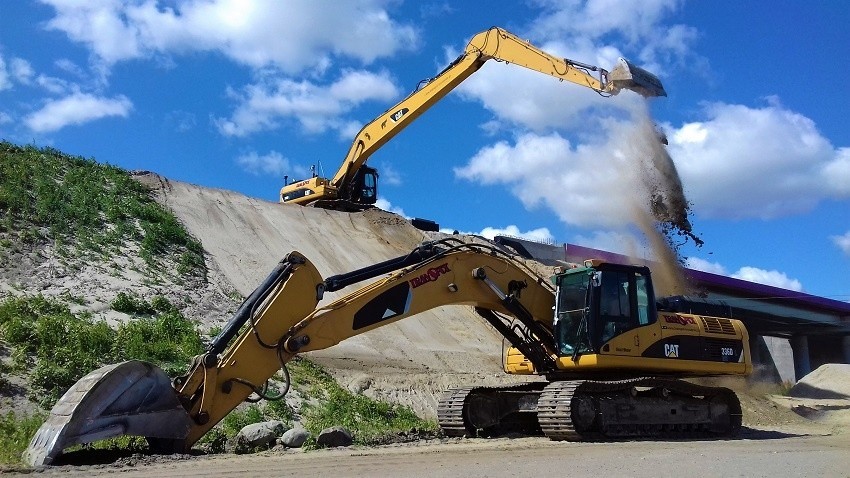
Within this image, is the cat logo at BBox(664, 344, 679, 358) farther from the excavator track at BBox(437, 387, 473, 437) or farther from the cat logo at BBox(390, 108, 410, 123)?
the cat logo at BBox(390, 108, 410, 123)

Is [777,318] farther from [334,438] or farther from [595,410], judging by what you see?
[334,438]

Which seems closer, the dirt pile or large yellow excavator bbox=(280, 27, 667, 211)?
large yellow excavator bbox=(280, 27, 667, 211)

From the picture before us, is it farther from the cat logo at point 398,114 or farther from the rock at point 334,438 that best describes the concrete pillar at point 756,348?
the rock at point 334,438

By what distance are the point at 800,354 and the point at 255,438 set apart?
4124cm

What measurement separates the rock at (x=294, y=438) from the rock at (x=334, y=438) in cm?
23

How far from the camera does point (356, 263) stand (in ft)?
90.9

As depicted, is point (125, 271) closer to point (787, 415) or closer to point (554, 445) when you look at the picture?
point (554, 445)

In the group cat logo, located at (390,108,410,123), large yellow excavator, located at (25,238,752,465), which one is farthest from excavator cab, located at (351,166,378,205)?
large yellow excavator, located at (25,238,752,465)

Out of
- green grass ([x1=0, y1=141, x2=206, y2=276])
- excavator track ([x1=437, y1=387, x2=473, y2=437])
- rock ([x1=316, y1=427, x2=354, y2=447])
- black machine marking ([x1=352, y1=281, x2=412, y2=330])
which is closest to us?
black machine marking ([x1=352, y1=281, x2=412, y2=330])

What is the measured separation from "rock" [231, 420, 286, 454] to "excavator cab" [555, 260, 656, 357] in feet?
16.7

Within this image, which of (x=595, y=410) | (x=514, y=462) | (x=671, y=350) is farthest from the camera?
(x=671, y=350)

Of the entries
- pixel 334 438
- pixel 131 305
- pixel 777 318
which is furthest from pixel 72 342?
pixel 777 318

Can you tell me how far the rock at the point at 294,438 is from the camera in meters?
11.5

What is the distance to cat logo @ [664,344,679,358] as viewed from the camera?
1416 centimetres
